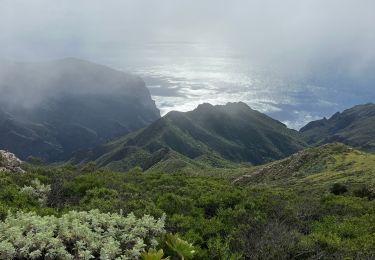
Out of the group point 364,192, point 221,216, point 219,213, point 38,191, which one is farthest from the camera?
point 364,192

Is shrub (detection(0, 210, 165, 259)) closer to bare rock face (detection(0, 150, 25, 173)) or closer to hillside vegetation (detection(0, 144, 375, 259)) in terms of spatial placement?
hillside vegetation (detection(0, 144, 375, 259))

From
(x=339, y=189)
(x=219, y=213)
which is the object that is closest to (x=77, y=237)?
(x=219, y=213)

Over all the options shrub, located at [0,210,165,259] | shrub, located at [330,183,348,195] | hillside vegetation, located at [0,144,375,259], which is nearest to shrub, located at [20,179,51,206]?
hillside vegetation, located at [0,144,375,259]

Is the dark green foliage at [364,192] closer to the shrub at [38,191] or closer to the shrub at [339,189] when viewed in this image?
the shrub at [339,189]

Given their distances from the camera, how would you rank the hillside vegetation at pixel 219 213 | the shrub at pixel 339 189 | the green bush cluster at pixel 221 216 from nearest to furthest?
1. the green bush cluster at pixel 221 216
2. the hillside vegetation at pixel 219 213
3. the shrub at pixel 339 189

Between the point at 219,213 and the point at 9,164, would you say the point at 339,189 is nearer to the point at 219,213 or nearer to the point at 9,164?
the point at 219,213

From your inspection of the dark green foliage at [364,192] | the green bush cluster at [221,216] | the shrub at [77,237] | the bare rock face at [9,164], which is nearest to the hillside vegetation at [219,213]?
the green bush cluster at [221,216]

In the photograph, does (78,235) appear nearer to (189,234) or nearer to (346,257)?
(189,234)

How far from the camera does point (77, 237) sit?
1398 centimetres

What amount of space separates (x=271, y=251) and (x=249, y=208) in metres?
8.54

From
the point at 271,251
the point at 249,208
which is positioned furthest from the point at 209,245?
the point at 249,208

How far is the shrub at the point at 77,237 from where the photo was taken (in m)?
12.9

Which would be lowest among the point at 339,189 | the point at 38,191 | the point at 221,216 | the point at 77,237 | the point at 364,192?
the point at 339,189

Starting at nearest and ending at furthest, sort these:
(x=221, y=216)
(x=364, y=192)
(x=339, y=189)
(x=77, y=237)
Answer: (x=77, y=237)
(x=221, y=216)
(x=364, y=192)
(x=339, y=189)
